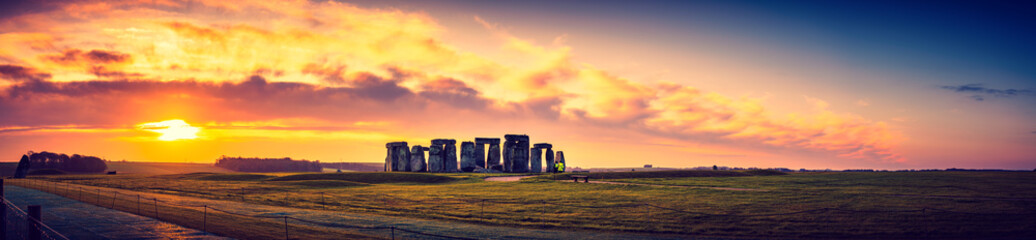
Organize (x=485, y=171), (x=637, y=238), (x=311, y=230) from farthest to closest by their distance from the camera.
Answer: (x=485, y=171), (x=311, y=230), (x=637, y=238)

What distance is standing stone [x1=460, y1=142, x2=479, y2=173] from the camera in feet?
291

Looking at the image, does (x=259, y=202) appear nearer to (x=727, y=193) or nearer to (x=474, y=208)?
(x=474, y=208)

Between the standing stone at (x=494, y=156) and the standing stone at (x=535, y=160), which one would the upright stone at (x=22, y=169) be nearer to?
the standing stone at (x=494, y=156)

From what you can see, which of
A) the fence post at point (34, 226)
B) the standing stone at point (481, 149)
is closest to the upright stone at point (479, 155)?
the standing stone at point (481, 149)

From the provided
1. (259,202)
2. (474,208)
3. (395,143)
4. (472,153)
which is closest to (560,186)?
(474,208)

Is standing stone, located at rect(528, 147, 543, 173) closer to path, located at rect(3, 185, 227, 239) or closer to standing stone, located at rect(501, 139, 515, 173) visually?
standing stone, located at rect(501, 139, 515, 173)

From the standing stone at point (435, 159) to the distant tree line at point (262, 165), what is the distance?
98.2 meters

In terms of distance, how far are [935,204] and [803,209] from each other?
280 inches

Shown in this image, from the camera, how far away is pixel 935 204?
1192 inches

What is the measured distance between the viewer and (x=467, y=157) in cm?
8900

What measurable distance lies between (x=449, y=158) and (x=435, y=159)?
8.06 feet

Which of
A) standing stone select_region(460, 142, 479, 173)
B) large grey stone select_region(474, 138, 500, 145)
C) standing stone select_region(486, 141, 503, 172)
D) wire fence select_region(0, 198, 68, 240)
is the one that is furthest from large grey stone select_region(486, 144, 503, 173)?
wire fence select_region(0, 198, 68, 240)

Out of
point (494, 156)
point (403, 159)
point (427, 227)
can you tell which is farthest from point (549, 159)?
point (427, 227)

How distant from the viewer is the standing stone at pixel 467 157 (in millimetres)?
88625
